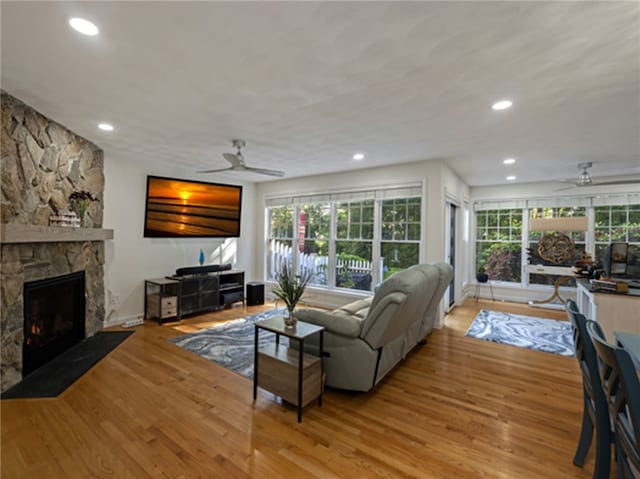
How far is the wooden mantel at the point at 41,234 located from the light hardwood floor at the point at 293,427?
4.44 ft

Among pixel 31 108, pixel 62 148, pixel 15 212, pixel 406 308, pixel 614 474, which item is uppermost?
pixel 31 108

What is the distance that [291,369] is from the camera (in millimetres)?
2312

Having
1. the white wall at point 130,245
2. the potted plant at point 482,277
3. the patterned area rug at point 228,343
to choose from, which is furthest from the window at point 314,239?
the potted plant at point 482,277

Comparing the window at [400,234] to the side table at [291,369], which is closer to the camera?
the side table at [291,369]

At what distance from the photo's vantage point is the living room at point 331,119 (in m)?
1.70

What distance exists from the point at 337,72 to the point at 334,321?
1952 millimetres

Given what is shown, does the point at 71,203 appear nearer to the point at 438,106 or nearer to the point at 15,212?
the point at 15,212

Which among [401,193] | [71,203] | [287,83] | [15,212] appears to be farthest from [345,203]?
[15,212]

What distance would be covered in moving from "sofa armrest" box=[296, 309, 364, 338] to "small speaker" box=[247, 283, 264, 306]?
3.26 metres

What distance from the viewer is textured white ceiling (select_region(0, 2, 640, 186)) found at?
63.2 inches

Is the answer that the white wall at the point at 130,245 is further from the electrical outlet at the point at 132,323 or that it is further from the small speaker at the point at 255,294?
the small speaker at the point at 255,294

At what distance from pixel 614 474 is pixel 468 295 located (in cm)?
535

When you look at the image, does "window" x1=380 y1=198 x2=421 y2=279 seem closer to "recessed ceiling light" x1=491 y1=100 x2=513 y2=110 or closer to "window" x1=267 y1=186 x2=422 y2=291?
"window" x1=267 y1=186 x2=422 y2=291

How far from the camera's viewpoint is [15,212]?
109 inches
